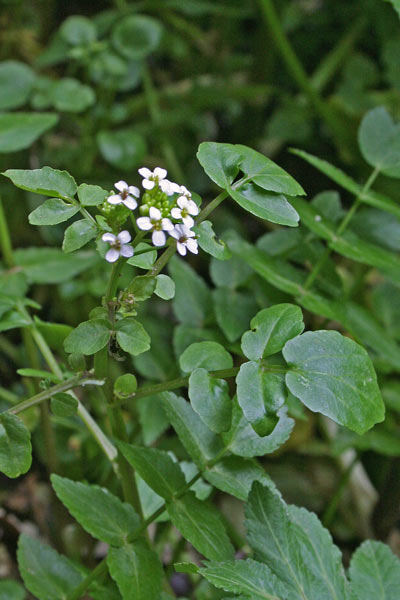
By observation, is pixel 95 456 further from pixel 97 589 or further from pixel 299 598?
pixel 299 598

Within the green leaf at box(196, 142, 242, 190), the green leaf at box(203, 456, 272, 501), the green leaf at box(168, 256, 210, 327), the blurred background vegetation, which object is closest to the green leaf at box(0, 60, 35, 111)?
the blurred background vegetation

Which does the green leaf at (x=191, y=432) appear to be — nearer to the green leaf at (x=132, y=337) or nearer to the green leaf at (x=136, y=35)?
the green leaf at (x=132, y=337)

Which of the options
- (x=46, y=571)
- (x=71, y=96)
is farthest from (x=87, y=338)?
(x=71, y=96)

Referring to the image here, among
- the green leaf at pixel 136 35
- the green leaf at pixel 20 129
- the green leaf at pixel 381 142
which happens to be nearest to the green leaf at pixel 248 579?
the green leaf at pixel 381 142

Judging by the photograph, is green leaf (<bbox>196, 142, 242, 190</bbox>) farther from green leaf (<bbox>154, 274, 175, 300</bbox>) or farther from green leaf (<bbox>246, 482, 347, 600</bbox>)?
green leaf (<bbox>246, 482, 347, 600</bbox>)

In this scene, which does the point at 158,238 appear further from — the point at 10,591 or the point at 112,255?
the point at 10,591

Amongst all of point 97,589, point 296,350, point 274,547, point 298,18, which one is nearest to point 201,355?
point 296,350
